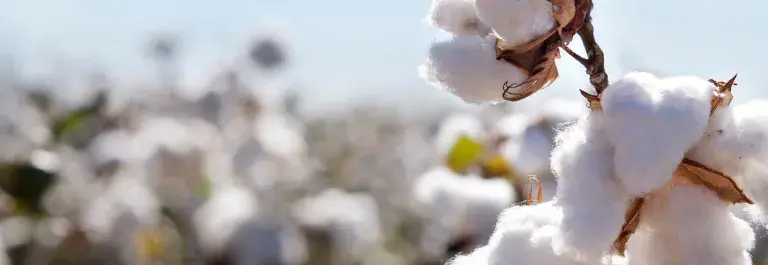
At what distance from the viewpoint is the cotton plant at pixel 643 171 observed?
2.48 feet

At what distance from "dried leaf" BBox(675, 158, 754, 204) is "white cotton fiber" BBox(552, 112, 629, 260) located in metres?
0.08

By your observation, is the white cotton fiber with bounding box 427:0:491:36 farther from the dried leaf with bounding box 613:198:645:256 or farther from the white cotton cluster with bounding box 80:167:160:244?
the white cotton cluster with bounding box 80:167:160:244

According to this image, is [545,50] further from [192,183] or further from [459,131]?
[192,183]

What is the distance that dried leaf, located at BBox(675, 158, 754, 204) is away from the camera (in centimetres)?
81

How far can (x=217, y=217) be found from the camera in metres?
3.64

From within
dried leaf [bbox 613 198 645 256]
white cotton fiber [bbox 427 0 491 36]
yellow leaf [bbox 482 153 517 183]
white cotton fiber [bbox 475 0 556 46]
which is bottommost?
dried leaf [bbox 613 198 645 256]

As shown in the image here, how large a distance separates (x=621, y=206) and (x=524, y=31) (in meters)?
0.19

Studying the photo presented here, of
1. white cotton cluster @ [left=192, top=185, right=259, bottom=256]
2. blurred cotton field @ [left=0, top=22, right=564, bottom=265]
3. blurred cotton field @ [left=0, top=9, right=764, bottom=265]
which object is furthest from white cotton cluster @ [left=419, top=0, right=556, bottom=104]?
white cotton cluster @ [left=192, top=185, right=259, bottom=256]

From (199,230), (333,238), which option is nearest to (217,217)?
(199,230)

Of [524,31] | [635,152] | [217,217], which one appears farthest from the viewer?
[217,217]

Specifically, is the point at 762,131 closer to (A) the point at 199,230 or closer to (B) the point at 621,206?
(B) the point at 621,206

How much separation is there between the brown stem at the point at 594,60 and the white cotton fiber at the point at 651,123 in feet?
0.21

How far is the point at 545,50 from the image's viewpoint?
2.95 ft

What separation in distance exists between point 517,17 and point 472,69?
9cm
